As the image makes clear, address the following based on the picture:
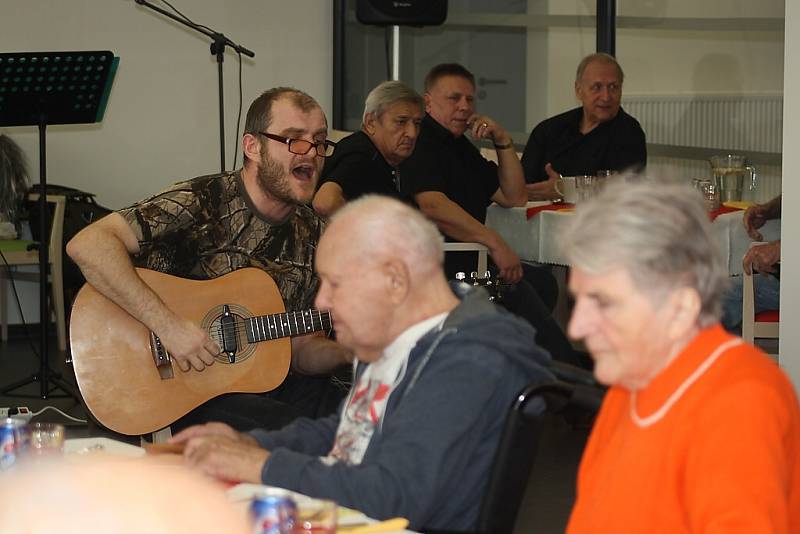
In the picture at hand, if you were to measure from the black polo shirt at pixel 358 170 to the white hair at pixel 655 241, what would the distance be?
130 inches

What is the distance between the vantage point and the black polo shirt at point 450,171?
571 centimetres

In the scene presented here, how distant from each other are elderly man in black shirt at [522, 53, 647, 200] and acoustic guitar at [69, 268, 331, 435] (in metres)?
2.89

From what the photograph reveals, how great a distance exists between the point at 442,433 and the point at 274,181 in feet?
5.61

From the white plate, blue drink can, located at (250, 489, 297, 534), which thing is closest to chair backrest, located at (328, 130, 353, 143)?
the white plate

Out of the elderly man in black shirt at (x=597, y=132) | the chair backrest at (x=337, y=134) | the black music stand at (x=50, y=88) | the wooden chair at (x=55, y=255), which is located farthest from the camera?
the chair backrest at (x=337, y=134)

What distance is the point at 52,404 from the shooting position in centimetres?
619

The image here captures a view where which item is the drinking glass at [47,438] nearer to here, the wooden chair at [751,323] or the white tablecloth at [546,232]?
the white tablecloth at [546,232]

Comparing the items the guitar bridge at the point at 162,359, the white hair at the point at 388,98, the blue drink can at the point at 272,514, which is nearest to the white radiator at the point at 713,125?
the white hair at the point at 388,98

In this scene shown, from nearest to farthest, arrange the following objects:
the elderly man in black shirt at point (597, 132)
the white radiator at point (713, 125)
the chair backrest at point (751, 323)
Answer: the chair backrest at point (751, 323)
the white radiator at point (713, 125)
the elderly man in black shirt at point (597, 132)

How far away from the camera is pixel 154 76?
28.2 ft

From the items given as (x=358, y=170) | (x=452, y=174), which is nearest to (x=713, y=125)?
(x=452, y=174)

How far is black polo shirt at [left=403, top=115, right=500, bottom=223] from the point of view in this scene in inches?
225

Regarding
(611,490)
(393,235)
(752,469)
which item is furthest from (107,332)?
(752,469)

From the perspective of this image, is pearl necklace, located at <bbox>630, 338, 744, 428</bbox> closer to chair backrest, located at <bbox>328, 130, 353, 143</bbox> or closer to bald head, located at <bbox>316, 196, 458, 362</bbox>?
bald head, located at <bbox>316, 196, 458, 362</bbox>
